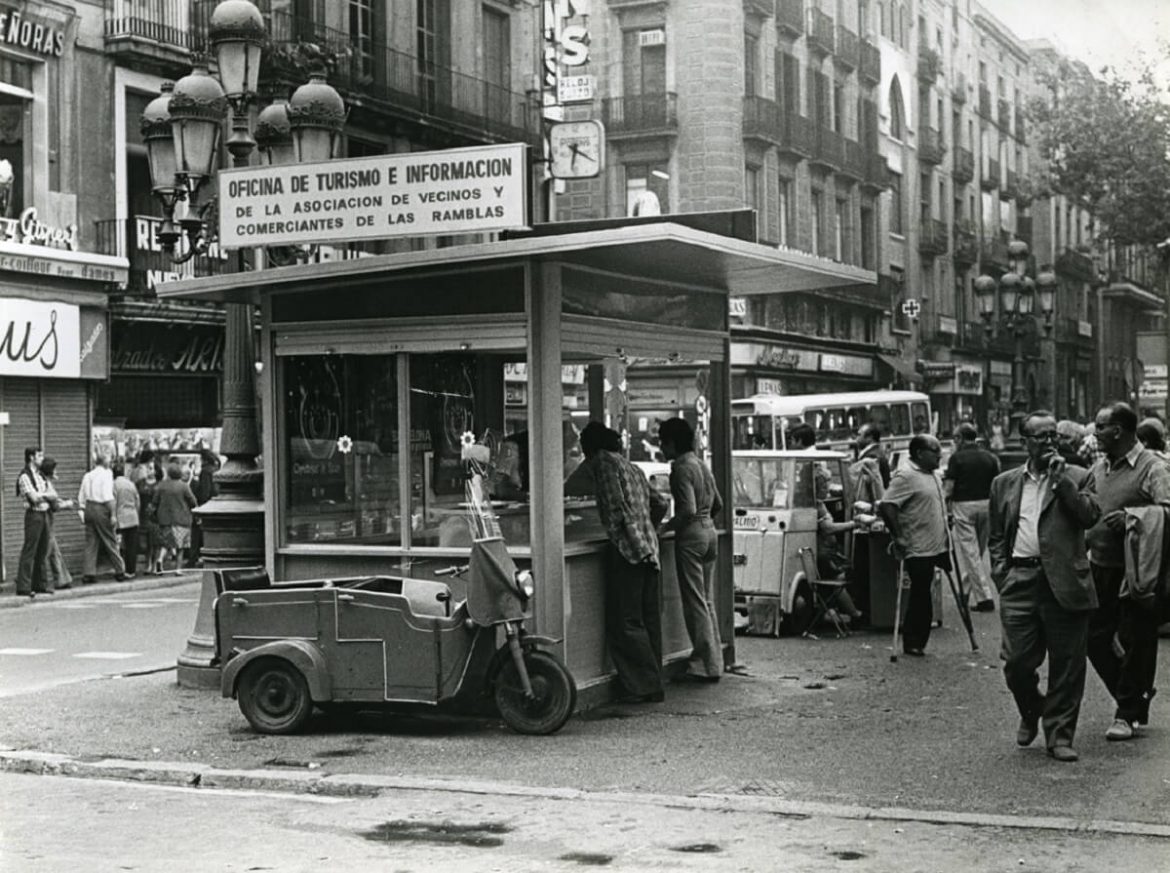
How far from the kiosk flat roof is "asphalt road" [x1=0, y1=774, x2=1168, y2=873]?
10.6 ft

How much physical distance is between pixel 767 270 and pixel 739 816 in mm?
4892

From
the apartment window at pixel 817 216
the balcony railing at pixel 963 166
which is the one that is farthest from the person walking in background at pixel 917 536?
the balcony railing at pixel 963 166

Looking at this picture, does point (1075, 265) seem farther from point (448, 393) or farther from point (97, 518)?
point (448, 393)

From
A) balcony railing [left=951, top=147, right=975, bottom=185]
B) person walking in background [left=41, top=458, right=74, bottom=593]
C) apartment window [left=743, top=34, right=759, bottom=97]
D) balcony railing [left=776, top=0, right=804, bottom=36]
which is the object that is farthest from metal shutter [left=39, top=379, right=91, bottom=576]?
balcony railing [left=951, top=147, right=975, bottom=185]

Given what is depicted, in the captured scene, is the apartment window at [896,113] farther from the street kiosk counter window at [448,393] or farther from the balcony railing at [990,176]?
the street kiosk counter window at [448,393]

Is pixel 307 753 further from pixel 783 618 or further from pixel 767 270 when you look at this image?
pixel 783 618

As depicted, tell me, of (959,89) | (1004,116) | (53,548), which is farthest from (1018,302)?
Answer: (959,89)

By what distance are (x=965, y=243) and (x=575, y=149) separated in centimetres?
2988

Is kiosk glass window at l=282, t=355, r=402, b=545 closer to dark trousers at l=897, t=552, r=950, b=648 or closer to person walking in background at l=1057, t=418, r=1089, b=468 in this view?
person walking in background at l=1057, t=418, r=1089, b=468

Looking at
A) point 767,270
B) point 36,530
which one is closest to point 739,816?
point 767,270

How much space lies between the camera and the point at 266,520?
10969 millimetres

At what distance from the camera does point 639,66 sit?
43.1m

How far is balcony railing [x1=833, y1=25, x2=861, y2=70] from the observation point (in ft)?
161

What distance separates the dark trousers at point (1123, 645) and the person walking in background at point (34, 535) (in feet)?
50.4
